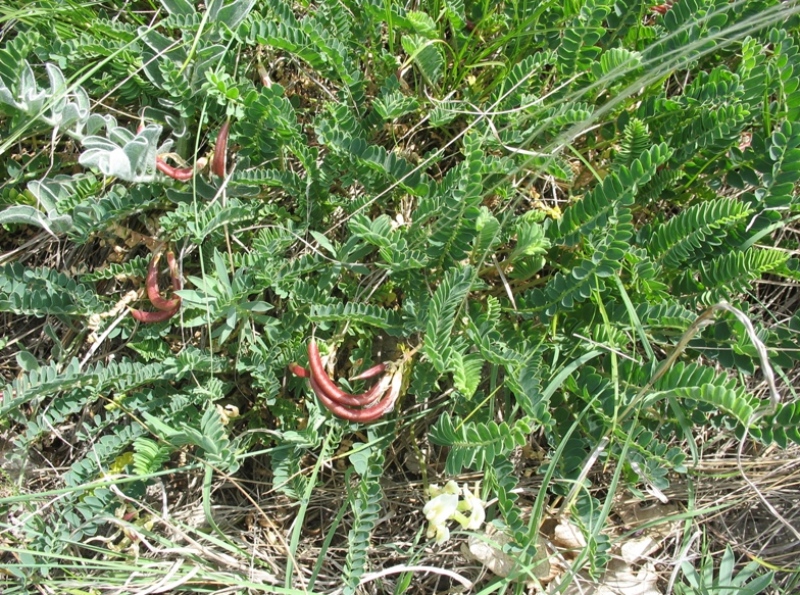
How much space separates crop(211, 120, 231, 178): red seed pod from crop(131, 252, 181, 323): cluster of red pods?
11.7 inches

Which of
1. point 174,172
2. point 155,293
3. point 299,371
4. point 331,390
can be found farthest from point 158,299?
point 331,390

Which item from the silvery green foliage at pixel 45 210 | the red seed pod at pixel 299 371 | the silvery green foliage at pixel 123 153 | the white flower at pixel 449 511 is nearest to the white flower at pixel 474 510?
the white flower at pixel 449 511

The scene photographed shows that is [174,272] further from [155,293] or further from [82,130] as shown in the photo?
[82,130]

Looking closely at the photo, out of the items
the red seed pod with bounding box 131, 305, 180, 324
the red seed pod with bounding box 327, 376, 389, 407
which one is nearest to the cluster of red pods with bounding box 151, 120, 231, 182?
the red seed pod with bounding box 131, 305, 180, 324

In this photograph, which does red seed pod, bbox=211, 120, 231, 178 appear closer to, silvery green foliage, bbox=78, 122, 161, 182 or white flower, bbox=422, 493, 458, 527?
silvery green foliage, bbox=78, 122, 161, 182

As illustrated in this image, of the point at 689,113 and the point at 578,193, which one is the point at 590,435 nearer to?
the point at 578,193

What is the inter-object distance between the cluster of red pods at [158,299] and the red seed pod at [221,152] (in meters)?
0.30

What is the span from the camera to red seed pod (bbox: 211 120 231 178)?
6.91ft

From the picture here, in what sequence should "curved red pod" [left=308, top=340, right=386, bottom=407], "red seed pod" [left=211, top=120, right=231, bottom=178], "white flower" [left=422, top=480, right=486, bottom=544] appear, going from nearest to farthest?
1. "white flower" [left=422, top=480, right=486, bottom=544]
2. "curved red pod" [left=308, top=340, right=386, bottom=407]
3. "red seed pod" [left=211, top=120, right=231, bottom=178]

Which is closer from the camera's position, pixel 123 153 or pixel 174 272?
pixel 123 153

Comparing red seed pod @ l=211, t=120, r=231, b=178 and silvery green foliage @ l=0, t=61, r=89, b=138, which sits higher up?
silvery green foliage @ l=0, t=61, r=89, b=138

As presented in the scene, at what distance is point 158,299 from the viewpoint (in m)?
2.13

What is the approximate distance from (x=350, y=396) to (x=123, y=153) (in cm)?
93

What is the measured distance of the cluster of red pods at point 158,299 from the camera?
6.99 ft
